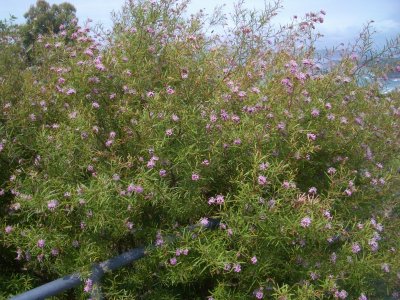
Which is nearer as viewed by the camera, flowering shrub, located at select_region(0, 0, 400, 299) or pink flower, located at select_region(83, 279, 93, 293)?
pink flower, located at select_region(83, 279, 93, 293)

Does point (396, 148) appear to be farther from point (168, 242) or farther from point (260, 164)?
point (168, 242)

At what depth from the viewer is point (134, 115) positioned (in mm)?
2828

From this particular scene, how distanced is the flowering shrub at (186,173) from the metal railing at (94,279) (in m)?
0.05

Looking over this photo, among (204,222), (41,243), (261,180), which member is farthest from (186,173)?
(41,243)

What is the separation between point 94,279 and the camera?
2.28m

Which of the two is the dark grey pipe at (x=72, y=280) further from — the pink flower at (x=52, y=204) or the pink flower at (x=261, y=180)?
the pink flower at (x=261, y=180)

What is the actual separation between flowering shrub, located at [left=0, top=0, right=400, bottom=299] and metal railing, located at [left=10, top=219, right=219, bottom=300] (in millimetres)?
45

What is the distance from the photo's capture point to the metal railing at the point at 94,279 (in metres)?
1.97

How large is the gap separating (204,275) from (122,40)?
177 cm

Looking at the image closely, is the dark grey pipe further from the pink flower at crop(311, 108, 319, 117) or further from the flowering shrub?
the pink flower at crop(311, 108, 319, 117)

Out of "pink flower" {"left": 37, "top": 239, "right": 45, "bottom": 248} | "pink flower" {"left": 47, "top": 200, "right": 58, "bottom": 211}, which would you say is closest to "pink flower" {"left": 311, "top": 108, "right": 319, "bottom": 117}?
"pink flower" {"left": 47, "top": 200, "right": 58, "bottom": 211}

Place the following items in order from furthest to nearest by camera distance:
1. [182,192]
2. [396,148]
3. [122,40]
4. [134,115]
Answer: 1. [396,148]
2. [122,40]
3. [134,115]
4. [182,192]

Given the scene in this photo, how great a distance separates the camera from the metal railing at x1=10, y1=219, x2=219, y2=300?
6.48ft

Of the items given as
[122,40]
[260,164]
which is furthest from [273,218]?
[122,40]
